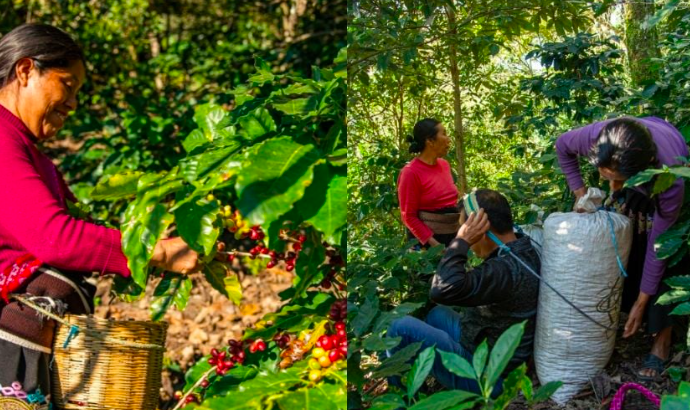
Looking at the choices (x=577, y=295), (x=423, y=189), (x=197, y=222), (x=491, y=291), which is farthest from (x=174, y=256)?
(x=577, y=295)

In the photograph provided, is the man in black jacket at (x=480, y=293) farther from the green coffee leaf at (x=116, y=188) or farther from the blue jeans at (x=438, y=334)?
the green coffee leaf at (x=116, y=188)

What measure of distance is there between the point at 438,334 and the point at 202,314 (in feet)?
11.3

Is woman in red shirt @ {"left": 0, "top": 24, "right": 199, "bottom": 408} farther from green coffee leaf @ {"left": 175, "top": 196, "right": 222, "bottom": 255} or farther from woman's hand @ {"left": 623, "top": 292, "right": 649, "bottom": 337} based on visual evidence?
woman's hand @ {"left": 623, "top": 292, "right": 649, "bottom": 337}

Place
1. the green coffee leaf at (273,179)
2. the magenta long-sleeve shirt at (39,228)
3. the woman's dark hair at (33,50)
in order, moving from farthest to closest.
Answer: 1. the woman's dark hair at (33,50)
2. the magenta long-sleeve shirt at (39,228)
3. the green coffee leaf at (273,179)

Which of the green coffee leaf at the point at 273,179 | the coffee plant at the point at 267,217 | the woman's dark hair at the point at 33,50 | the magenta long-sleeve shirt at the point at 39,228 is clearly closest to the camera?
the green coffee leaf at the point at 273,179

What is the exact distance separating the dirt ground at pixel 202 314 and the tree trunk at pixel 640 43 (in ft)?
9.87

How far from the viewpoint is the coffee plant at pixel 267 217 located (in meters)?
1.34

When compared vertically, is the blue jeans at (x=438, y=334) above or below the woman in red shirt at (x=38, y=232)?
below

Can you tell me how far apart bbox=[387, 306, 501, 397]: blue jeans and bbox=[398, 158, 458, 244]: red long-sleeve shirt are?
0.15 m

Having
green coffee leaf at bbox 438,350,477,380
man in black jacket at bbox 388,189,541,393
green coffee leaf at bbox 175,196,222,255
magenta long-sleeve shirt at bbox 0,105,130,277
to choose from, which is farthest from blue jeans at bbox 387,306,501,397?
magenta long-sleeve shirt at bbox 0,105,130,277

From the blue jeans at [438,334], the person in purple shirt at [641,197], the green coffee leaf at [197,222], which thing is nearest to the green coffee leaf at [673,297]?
the person in purple shirt at [641,197]

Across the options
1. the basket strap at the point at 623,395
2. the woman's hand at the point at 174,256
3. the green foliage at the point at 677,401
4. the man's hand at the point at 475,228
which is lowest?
the basket strap at the point at 623,395

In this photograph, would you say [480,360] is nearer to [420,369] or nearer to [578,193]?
[420,369]

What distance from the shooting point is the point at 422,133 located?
1542 millimetres
